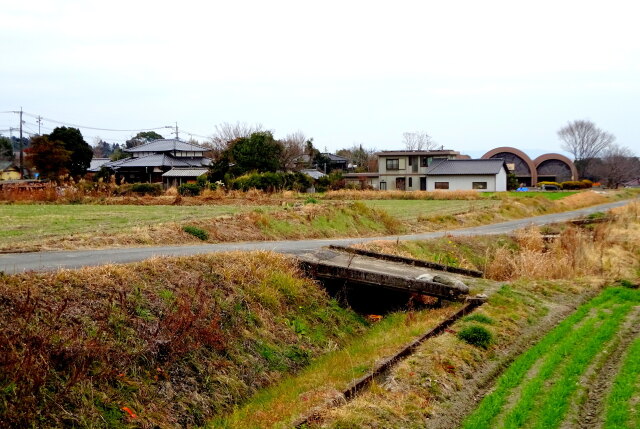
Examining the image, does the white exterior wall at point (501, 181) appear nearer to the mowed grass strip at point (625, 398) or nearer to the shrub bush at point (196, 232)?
the shrub bush at point (196, 232)

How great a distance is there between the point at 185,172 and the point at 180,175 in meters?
0.80

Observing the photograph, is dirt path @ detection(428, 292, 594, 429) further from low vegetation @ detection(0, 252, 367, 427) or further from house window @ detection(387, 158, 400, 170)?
house window @ detection(387, 158, 400, 170)

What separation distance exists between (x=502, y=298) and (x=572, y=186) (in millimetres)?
61821

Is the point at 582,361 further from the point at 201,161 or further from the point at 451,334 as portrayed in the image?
the point at 201,161

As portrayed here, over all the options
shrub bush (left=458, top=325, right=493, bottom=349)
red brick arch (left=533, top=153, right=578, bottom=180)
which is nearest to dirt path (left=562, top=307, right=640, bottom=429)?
shrub bush (left=458, top=325, right=493, bottom=349)

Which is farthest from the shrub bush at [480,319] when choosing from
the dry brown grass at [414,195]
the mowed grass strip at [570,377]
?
the dry brown grass at [414,195]

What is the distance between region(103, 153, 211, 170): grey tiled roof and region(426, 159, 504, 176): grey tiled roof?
23.4 m

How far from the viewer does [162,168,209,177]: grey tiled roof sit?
181 feet

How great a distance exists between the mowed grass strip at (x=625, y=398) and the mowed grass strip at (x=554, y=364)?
1.46ft

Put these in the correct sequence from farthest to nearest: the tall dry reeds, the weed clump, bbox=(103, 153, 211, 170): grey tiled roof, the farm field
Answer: bbox=(103, 153, 211, 170): grey tiled roof, the tall dry reeds, the farm field, the weed clump

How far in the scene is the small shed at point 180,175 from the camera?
55.1 m

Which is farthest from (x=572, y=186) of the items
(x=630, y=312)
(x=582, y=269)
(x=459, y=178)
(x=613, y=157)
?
(x=630, y=312)

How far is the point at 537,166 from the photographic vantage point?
80812 mm

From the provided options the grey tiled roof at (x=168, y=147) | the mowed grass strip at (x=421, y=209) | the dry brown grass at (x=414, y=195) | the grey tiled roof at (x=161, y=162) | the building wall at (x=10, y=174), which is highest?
the grey tiled roof at (x=168, y=147)
